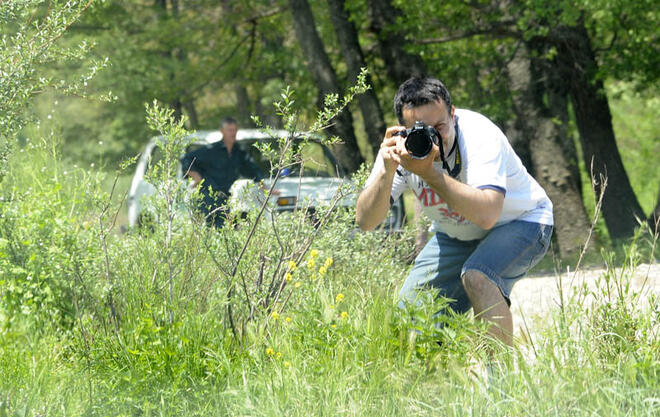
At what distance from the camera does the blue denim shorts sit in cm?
416

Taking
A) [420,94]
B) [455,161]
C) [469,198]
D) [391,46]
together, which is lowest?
[469,198]

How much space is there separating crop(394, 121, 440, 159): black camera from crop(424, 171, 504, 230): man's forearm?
99 millimetres

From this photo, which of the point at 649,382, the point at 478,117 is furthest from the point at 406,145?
the point at 649,382

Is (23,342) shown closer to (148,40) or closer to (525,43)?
(525,43)

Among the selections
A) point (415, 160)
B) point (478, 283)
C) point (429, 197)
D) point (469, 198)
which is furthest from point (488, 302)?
point (415, 160)

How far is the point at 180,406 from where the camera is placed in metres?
3.74

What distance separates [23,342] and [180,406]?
151 cm

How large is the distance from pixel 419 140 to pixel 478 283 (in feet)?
2.26

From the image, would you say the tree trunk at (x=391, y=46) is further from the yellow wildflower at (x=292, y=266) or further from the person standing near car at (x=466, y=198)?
the yellow wildflower at (x=292, y=266)

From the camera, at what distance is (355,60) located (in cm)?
1433

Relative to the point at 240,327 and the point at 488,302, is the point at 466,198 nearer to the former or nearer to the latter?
the point at 488,302

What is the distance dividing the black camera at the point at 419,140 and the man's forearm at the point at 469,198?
0.32 ft

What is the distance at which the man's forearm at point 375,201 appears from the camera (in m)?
4.20

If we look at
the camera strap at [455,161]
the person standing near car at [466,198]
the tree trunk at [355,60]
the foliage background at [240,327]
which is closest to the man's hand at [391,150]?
A: the person standing near car at [466,198]
